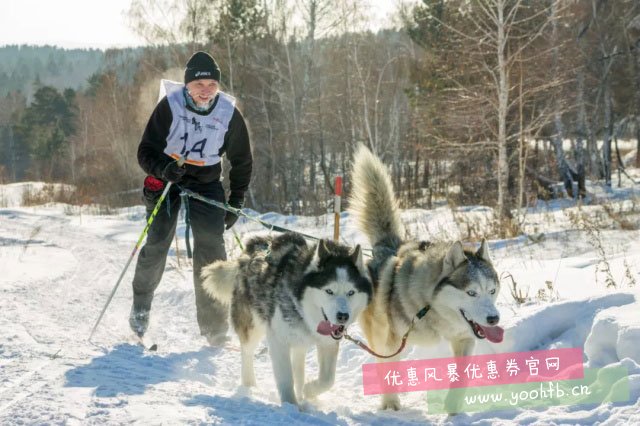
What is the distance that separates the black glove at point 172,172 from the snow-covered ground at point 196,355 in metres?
1.09

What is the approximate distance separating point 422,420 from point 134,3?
1937 centimetres

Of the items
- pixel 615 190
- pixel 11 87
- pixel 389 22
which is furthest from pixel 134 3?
pixel 11 87

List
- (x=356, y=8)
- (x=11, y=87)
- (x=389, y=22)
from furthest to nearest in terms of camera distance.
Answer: (x=11, y=87) → (x=389, y=22) → (x=356, y=8)

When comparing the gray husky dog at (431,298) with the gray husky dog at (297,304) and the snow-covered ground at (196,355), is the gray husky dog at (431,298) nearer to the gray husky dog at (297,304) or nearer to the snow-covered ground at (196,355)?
the gray husky dog at (297,304)

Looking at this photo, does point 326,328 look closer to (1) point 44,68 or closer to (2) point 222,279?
(2) point 222,279

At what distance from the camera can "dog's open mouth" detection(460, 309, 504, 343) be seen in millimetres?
2684

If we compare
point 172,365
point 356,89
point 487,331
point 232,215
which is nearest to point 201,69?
point 232,215

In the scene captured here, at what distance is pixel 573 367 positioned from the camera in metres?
3.03

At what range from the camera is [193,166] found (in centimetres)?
399

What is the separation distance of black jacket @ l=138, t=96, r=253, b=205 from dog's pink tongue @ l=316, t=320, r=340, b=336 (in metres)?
1.66

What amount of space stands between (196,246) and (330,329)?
172 centimetres

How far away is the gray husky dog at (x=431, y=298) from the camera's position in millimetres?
2730

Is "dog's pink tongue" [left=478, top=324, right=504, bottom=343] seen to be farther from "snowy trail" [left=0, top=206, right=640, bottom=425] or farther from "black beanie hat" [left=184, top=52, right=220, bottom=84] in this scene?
"black beanie hat" [left=184, top=52, right=220, bottom=84]

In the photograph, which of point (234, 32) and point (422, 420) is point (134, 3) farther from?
point (422, 420)
